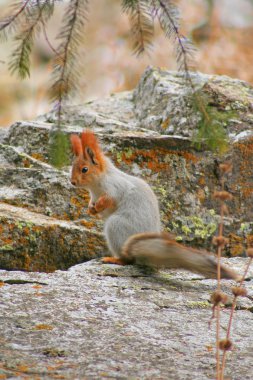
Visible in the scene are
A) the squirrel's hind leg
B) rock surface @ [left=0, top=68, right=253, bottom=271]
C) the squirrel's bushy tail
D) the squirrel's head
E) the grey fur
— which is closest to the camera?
the squirrel's bushy tail

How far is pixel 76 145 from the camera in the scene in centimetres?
461

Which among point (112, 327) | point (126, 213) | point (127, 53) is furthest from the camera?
point (127, 53)

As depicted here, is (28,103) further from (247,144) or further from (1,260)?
(1,260)

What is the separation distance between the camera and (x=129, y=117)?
6344mm

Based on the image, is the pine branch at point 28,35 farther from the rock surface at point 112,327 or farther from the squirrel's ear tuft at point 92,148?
the squirrel's ear tuft at point 92,148

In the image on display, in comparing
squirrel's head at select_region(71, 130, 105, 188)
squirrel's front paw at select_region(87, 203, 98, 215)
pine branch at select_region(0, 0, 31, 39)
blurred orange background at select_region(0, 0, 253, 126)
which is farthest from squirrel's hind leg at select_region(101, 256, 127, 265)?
blurred orange background at select_region(0, 0, 253, 126)

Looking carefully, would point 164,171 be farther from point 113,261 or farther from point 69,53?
point 69,53

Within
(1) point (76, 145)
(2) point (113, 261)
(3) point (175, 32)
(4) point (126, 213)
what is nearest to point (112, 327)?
(2) point (113, 261)

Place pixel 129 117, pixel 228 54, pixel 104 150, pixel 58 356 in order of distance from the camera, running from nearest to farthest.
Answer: pixel 58 356 < pixel 104 150 < pixel 129 117 < pixel 228 54

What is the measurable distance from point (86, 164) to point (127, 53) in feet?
19.8

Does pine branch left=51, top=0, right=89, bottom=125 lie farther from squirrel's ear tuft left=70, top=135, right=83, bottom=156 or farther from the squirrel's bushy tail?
squirrel's ear tuft left=70, top=135, right=83, bottom=156

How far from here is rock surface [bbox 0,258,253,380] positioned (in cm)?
271

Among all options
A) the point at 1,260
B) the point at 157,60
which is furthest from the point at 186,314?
the point at 157,60

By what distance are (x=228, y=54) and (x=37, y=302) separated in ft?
26.5
